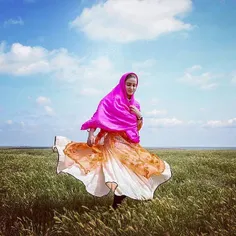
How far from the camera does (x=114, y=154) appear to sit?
5.77m

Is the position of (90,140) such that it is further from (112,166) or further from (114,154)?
(112,166)

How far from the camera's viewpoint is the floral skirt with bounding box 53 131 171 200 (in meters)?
5.38

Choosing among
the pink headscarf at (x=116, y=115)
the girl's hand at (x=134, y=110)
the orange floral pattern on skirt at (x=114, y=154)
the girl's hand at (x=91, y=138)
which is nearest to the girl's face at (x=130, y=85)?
the pink headscarf at (x=116, y=115)

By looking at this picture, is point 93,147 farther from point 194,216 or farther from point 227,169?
point 227,169

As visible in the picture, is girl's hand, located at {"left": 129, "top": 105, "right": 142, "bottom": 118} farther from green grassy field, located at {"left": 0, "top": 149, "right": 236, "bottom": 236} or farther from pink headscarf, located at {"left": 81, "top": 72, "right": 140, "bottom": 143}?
green grassy field, located at {"left": 0, "top": 149, "right": 236, "bottom": 236}

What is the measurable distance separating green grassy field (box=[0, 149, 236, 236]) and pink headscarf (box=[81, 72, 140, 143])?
4.22ft

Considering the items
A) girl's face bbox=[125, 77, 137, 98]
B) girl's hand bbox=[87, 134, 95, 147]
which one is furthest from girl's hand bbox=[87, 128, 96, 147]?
girl's face bbox=[125, 77, 137, 98]

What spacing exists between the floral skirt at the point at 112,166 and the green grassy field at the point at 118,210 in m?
0.30

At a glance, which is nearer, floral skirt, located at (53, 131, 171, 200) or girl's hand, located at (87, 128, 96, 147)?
floral skirt, located at (53, 131, 171, 200)

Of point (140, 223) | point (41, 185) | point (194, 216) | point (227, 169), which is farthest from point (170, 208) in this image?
point (227, 169)

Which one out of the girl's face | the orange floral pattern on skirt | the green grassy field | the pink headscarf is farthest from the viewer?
the girl's face

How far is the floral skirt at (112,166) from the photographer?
5375mm

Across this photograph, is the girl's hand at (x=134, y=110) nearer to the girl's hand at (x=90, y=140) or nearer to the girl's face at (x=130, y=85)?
the girl's face at (x=130, y=85)

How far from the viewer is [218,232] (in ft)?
12.7
